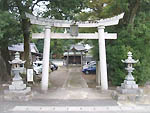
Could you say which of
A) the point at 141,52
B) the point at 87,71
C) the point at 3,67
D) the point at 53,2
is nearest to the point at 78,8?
the point at 53,2

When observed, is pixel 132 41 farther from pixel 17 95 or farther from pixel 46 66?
pixel 17 95

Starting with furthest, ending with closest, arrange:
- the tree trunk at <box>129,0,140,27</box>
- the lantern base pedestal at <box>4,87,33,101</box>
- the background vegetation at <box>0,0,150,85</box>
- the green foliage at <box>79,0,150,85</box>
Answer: the tree trunk at <box>129,0,140,27</box>
the green foliage at <box>79,0,150,85</box>
the background vegetation at <box>0,0,150,85</box>
the lantern base pedestal at <box>4,87,33,101</box>

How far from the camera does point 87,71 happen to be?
22.8 meters

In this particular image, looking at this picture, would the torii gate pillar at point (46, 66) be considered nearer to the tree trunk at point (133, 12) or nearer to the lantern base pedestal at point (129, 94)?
the lantern base pedestal at point (129, 94)

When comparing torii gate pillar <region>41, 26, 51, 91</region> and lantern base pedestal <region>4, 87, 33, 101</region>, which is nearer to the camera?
lantern base pedestal <region>4, 87, 33, 101</region>

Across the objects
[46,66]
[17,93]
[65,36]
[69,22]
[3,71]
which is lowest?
[17,93]

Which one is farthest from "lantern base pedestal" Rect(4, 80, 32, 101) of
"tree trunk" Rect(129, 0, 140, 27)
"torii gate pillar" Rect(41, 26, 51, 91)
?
"tree trunk" Rect(129, 0, 140, 27)

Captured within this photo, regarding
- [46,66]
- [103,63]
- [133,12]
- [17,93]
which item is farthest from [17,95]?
[133,12]

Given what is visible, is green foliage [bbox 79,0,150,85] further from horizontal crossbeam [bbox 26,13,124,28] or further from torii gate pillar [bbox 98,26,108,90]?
torii gate pillar [bbox 98,26,108,90]

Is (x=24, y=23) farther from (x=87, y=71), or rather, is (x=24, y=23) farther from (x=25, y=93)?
(x=87, y=71)

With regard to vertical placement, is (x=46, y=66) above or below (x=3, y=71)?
above

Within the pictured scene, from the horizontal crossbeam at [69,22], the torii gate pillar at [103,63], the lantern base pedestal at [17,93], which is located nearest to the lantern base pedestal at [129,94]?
the torii gate pillar at [103,63]

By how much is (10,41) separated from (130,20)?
808 centimetres

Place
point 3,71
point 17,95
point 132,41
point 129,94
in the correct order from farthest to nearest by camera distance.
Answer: point 3,71
point 132,41
point 129,94
point 17,95
